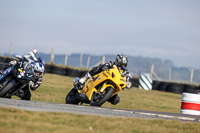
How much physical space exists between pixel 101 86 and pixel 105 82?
0.17 meters

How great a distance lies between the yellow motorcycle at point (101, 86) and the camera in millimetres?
12055

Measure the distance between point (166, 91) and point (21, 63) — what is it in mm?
20376

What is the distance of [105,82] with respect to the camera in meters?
12.2

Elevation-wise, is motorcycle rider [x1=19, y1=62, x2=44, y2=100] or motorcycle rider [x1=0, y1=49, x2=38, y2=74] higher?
motorcycle rider [x1=0, y1=49, x2=38, y2=74]

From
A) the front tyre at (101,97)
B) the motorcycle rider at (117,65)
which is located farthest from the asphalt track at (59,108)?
the motorcycle rider at (117,65)

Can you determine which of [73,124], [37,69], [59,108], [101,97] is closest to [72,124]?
[73,124]

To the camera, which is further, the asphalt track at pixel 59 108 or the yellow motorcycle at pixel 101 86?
the yellow motorcycle at pixel 101 86

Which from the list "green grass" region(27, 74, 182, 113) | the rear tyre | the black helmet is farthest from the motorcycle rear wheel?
"green grass" region(27, 74, 182, 113)

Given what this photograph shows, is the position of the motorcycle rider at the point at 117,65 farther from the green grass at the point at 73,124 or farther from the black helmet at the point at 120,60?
the green grass at the point at 73,124

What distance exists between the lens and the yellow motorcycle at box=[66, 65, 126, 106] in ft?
39.5

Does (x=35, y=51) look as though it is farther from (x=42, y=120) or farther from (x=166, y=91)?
(x=166, y=91)

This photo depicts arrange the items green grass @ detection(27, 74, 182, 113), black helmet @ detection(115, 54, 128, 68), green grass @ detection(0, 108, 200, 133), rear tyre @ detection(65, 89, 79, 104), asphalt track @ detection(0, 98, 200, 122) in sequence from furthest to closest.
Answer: green grass @ detection(27, 74, 182, 113), rear tyre @ detection(65, 89, 79, 104), black helmet @ detection(115, 54, 128, 68), asphalt track @ detection(0, 98, 200, 122), green grass @ detection(0, 108, 200, 133)

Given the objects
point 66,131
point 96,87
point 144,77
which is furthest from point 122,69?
point 144,77

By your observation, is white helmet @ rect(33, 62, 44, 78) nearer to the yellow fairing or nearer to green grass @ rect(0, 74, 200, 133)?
the yellow fairing
